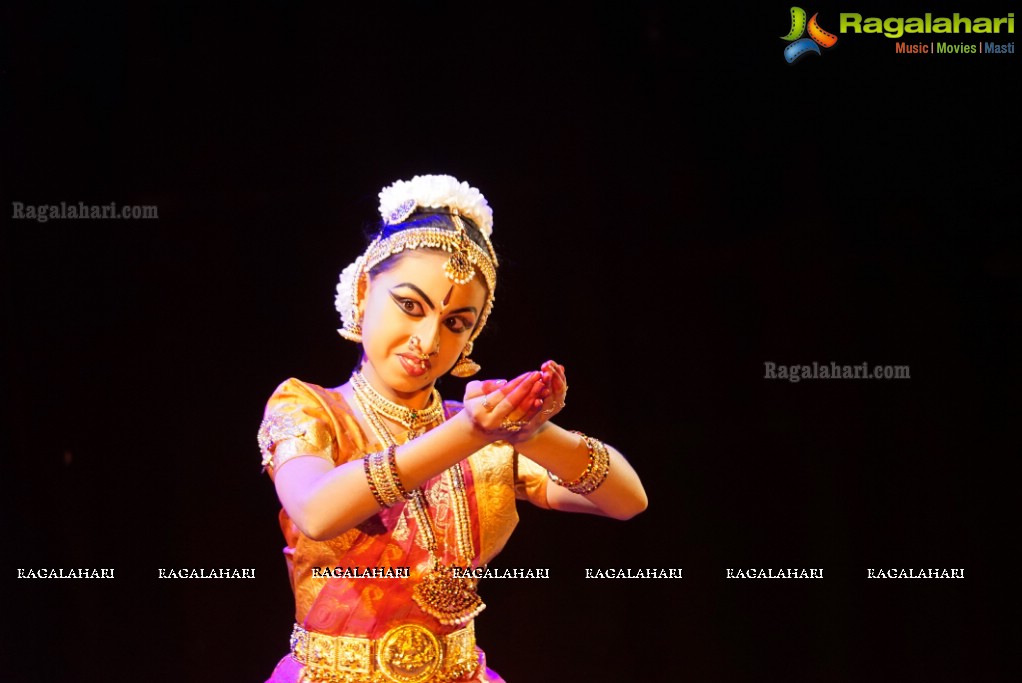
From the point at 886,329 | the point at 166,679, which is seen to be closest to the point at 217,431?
the point at 166,679

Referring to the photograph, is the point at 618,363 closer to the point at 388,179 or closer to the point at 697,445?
the point at 697,445

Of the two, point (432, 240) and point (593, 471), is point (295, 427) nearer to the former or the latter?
point (432, 240)

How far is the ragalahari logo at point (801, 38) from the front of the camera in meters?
3.04

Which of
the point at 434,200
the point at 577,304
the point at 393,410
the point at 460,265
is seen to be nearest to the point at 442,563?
the point at 393,410

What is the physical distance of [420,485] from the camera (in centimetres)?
214

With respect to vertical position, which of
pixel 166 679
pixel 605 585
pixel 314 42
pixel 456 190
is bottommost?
pixel 166 679

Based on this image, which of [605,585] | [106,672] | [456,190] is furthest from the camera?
[605,585]

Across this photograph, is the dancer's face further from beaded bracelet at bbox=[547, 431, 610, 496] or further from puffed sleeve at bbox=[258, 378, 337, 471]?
beaded bracelet at bbox=[547, 431, 610, 496]

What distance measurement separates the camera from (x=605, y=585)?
3059 millimetres

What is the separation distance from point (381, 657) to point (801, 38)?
1.81m

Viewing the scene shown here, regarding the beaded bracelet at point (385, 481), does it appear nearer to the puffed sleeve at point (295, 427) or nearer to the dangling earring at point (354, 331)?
the puffed sleeve at point (295, 427)

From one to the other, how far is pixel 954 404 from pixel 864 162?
662mm

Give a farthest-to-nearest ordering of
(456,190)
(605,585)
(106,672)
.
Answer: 1. (605,585)
2. (106,672)
3. (456,190)

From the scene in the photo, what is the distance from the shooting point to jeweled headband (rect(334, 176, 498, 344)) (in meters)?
2.28
